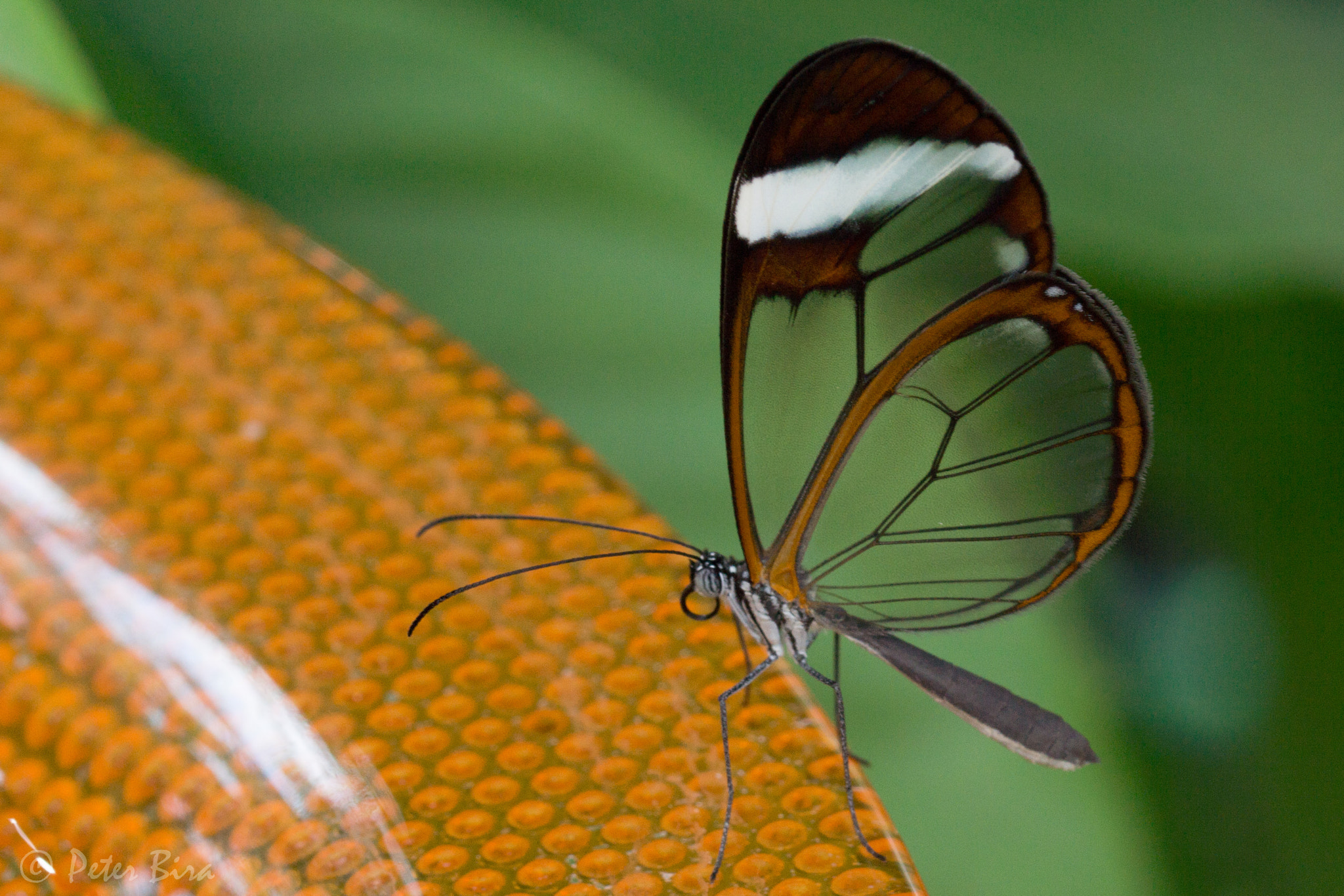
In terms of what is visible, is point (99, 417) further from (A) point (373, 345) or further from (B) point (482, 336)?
(B) point (482, 336)

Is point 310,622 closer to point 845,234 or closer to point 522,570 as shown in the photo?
point 522,570

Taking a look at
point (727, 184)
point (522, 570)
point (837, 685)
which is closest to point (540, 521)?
point (522, 570)

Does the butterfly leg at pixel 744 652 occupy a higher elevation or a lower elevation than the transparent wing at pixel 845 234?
lower

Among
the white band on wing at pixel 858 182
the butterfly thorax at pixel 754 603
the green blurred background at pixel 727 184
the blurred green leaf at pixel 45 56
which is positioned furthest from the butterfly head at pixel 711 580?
the blurred green leaf at pixel 45 56

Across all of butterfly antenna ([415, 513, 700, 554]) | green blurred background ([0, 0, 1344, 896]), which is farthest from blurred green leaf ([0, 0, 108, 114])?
butterfly antenna ([415, 513, 700, 554])

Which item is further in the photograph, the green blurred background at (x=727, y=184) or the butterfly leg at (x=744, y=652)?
the green blurred background at (x=727, y=184)

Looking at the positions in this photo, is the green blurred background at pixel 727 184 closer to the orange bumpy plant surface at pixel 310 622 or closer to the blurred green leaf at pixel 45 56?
the blurred green leaf at pixel 45 56

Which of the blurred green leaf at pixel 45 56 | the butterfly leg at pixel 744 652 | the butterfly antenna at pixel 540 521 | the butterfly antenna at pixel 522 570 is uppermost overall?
the blurred green leaf at pixel 45 56
